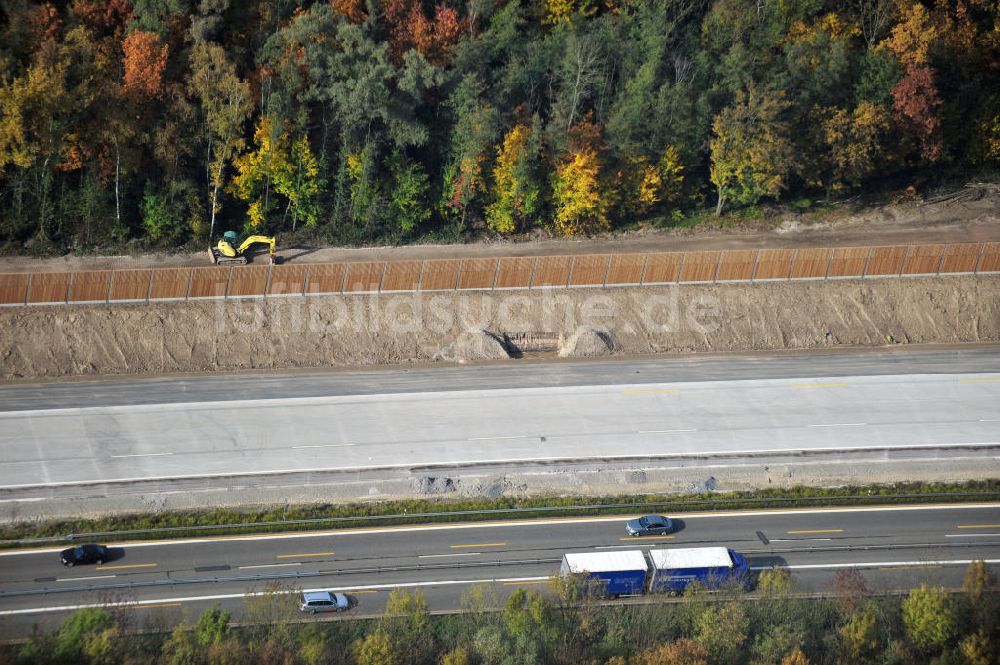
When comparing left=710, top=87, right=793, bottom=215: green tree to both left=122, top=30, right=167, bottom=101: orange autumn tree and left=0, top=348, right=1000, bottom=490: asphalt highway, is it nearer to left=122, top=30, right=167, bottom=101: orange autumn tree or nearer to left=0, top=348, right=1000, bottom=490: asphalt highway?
left=0, top=348, right=1000, bottom=490: asphalt highway

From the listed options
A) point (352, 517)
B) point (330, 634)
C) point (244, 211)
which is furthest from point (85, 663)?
point (244, 211)

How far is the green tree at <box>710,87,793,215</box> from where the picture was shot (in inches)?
2670

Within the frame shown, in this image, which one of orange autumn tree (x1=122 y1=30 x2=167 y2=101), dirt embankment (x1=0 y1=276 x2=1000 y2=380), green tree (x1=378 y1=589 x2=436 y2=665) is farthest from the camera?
orange autumn tree (x1=122 y1=30 x2=167 y2=101)

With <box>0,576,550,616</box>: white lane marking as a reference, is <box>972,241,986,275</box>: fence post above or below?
above

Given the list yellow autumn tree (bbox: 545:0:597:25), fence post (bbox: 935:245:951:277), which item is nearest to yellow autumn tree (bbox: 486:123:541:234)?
yellow autumn tree (bbox: 545:0:597:25)

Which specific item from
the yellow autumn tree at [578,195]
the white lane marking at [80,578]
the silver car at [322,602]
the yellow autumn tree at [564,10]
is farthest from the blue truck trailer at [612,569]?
the yellow autumn tree at [564,10]

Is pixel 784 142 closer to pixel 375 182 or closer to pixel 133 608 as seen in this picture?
pixel 375 182

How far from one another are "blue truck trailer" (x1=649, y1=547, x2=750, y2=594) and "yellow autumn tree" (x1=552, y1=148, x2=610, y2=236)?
29.8 meters

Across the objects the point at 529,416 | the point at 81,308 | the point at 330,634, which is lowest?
the point at 330,634

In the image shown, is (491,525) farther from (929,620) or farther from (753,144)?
(753,144)

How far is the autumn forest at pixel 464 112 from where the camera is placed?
2527 inches

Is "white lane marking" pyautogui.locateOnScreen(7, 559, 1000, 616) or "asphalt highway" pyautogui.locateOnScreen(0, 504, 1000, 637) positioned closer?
"white lane marking" pyautogui.locateOnScreen(7, 559, 1000, 616)

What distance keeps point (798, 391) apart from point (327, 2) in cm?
4034

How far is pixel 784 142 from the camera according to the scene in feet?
223
